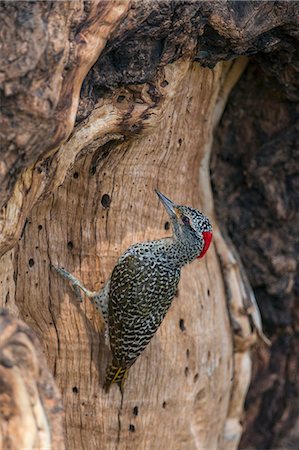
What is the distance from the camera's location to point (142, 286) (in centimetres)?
369

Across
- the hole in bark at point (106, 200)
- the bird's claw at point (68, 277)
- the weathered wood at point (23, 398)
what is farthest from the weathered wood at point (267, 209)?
the weathered wood at point (23, 398)

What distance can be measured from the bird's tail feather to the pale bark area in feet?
0.24

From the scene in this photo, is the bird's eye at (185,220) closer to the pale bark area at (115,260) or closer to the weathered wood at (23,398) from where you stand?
the pale bark area at (115,260)

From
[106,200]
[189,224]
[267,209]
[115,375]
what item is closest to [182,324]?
[115,375]

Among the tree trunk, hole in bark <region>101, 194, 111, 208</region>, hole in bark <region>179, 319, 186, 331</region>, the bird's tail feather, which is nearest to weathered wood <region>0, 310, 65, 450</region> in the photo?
the tree trunk

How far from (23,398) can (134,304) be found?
1.19 meters

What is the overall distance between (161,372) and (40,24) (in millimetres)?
2011

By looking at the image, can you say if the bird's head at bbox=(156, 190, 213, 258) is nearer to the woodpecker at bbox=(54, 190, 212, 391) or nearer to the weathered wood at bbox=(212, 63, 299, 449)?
the woodpecker at bbox=(54, 190, 212, 391)

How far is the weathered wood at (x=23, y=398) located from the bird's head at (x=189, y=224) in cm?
130

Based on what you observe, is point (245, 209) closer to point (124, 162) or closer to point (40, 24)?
point (124, 162)

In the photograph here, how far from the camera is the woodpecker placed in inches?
145

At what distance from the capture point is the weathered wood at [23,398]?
8.38ft

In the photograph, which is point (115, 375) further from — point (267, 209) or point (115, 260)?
point (267, 209)

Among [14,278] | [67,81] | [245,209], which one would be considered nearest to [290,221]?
[245,209]
